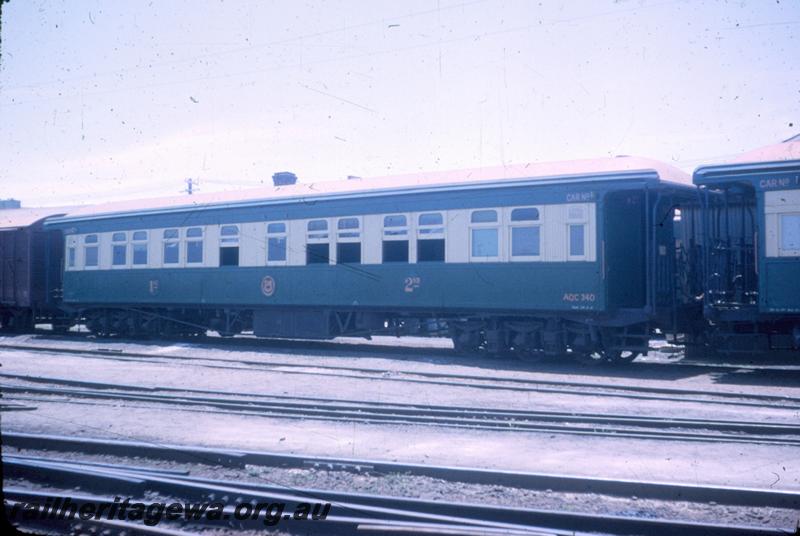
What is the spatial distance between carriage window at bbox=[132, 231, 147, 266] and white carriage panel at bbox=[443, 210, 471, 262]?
9062 mm

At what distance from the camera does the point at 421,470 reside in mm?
6062

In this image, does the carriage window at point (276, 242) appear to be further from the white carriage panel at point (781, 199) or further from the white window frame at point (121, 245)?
the white carriage panel at point (781, 199)

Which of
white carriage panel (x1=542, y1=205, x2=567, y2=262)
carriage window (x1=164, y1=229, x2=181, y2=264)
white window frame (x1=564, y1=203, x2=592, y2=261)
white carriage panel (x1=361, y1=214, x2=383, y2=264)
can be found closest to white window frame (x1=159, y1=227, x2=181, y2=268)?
carriage window (x1=164, y1=229, x2=181, y2=264)

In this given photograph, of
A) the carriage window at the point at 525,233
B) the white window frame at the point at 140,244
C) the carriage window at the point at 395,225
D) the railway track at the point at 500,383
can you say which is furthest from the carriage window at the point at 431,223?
the white window frame at the point at 140,244

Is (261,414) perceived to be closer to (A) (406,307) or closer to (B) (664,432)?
(B) (664,432)

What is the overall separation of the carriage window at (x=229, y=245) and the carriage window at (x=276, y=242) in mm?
1059

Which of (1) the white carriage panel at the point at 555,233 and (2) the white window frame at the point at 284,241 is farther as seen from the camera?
(2) the white window frame at the point at 284,241

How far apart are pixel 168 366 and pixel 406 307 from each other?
16.3 feet

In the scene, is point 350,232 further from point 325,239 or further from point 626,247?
point 626,247

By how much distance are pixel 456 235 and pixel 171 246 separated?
8.31 meters

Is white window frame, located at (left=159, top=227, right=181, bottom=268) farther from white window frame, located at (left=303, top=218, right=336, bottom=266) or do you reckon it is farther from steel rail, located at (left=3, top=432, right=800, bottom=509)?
steel rail, located at (left=3, top=432, right=800, bottom=509)

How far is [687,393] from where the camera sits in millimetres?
10094

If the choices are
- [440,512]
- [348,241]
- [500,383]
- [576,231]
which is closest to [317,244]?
[348,241]

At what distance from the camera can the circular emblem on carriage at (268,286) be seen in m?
16.6
